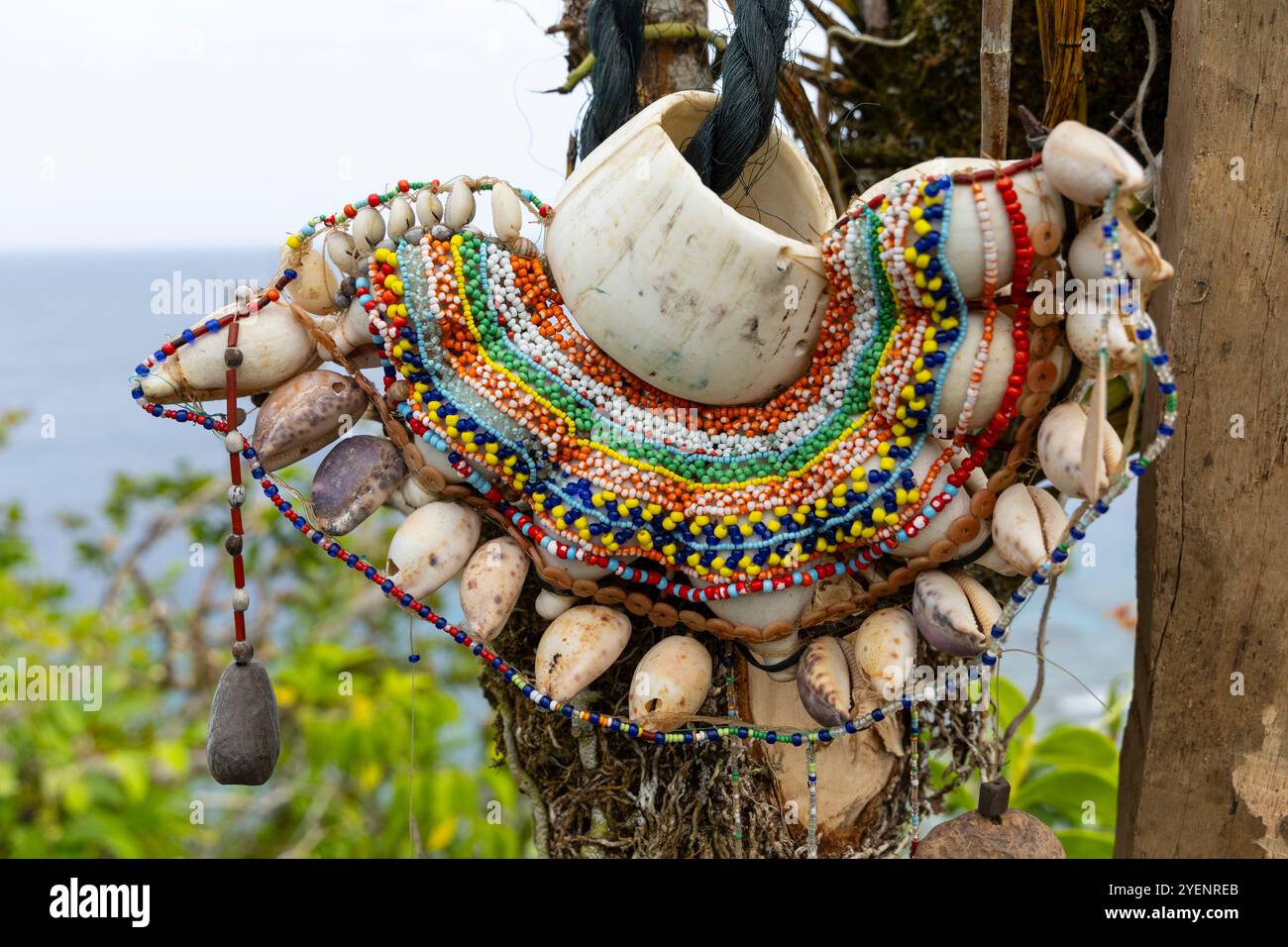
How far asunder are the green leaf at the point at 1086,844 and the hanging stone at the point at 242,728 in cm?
98

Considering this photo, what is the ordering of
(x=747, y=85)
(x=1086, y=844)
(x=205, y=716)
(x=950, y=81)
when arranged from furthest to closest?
1. (x=205, y=716)
2. (x=1086, y=844)
3. (x=950, y=81)
4. (x=747, y=85)

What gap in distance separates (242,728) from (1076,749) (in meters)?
1.19

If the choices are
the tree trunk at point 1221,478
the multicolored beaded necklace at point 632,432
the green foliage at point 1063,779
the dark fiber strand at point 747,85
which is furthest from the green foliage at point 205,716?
the dark fiber strand at point 747,85

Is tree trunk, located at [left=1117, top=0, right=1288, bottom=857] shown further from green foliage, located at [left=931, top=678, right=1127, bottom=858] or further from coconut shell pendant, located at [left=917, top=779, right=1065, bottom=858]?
green foliage, located at [left=931, top=678, right=1127, bottom=858]

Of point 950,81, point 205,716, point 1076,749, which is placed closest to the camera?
point 950,81

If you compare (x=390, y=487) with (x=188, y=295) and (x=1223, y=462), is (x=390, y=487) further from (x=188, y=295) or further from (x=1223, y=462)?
(x=1223, y=462)

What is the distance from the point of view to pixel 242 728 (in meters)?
0.88

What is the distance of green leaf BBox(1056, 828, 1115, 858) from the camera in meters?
1.39

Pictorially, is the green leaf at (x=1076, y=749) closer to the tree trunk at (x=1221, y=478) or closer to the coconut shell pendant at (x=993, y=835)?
the tree trunk at (x=1221, y=478)

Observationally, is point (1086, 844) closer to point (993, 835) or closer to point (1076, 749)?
point (1076, 749)

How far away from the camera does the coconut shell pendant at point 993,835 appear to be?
0.87 meters

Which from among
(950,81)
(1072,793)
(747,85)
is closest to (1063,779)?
(1072,793)
